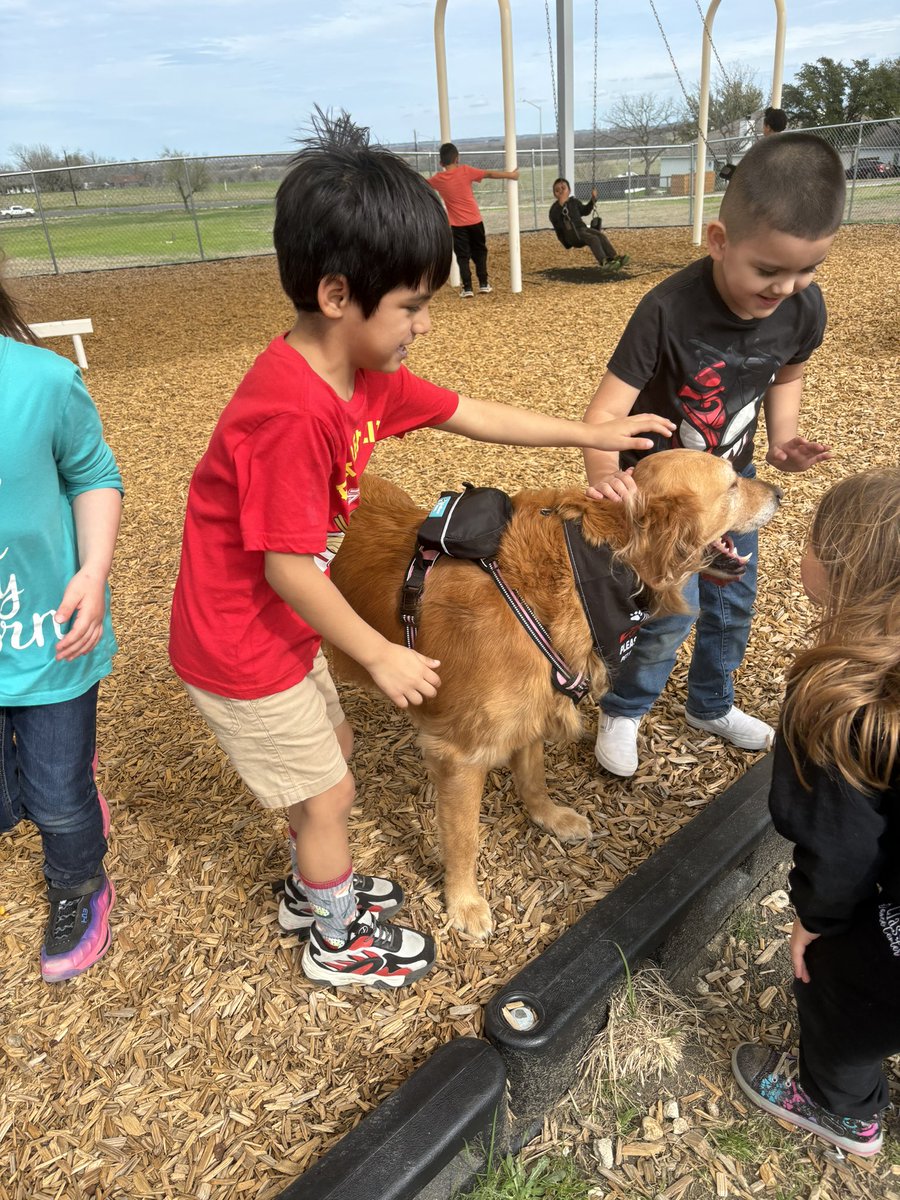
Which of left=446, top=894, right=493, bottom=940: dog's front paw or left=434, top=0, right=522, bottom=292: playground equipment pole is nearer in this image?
left=446, top=894, right=493, bottom=940: dog's front paw

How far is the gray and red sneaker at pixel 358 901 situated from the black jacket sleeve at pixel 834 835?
1.39 m

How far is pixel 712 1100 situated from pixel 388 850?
1.37 meters

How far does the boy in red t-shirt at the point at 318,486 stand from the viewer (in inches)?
69.4

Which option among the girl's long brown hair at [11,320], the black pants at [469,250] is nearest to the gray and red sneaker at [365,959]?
the girl's long brown hair at [11,320]

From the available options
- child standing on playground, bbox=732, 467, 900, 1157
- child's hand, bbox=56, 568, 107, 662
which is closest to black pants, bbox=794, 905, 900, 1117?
child standing on playground, bbox=732, 467, 900, 1157

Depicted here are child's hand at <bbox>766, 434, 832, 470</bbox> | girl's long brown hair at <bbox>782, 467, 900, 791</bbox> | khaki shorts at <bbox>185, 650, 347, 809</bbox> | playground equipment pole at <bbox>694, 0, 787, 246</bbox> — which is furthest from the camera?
playground equipment pole at <bbox>694, 0, 787, 246</bbox>

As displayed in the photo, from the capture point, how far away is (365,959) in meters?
2.50

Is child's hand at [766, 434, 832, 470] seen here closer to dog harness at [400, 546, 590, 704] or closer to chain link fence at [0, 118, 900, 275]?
dog harness at [400, 546, 590, 704]

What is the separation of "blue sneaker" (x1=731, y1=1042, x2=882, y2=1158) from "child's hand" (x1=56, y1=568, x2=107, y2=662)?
88.0 inches

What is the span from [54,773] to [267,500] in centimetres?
131

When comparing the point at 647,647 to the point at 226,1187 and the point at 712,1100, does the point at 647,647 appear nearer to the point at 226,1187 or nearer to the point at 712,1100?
the point at 712,1100

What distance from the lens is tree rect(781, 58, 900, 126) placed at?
132ft

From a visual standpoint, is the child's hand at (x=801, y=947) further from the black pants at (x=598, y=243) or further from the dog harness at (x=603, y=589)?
the black pants at (x=598, y=243)

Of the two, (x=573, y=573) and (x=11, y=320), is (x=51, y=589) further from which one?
(x=573, y=573)
